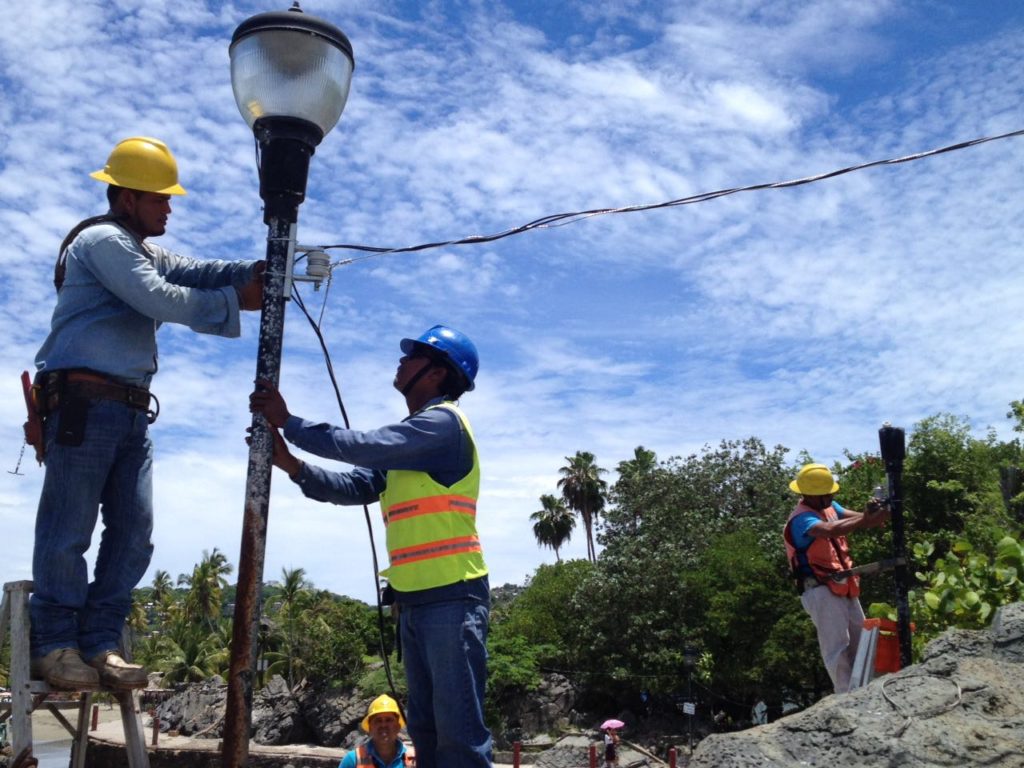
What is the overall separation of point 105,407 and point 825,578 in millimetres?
4716

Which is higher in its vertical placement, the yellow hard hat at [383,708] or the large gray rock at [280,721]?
the yellow hard hat at [383,708]

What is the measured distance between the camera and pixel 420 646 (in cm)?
390

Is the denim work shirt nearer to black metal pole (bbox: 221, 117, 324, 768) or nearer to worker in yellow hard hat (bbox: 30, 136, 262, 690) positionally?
worker in yellow hard hat (bbox: 30, 136, 262, 690)

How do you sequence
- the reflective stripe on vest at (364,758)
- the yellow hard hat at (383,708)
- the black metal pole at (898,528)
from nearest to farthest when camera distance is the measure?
the black metal pole at (898,528) → the reflective stripe on vest at (364,758) → the yellow hard hat at (383,708)

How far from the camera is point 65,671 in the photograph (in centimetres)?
357

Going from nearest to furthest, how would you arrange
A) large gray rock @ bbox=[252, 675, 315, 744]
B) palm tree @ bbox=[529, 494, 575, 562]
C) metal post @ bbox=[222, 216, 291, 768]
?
metal post @ bbox=[222, 216, 291, 768] < large gray rock @ bbox=[252, 675, 315, 744] < palm tree @ bbox=[529, 494, 575, 562]

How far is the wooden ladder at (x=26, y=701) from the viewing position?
11.5ft

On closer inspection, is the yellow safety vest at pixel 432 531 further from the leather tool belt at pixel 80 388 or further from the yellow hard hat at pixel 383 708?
the yellow hard hat at pixel 383 708

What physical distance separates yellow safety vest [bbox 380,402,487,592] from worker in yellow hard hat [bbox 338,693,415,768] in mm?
2094

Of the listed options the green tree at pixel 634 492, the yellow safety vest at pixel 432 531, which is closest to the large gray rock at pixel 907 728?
the yellow safety vest at pixel 432 531

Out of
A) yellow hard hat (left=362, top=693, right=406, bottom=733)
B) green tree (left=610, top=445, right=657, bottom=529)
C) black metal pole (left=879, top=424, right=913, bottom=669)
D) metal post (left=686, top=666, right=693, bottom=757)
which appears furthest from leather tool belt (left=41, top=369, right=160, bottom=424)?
green tree (left=610, top=445, right=657, bottom=529)

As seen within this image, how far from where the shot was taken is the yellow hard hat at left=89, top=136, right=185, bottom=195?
4.03m

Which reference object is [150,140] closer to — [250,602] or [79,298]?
[79,298]

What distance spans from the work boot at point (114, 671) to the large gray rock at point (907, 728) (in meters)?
2.16
